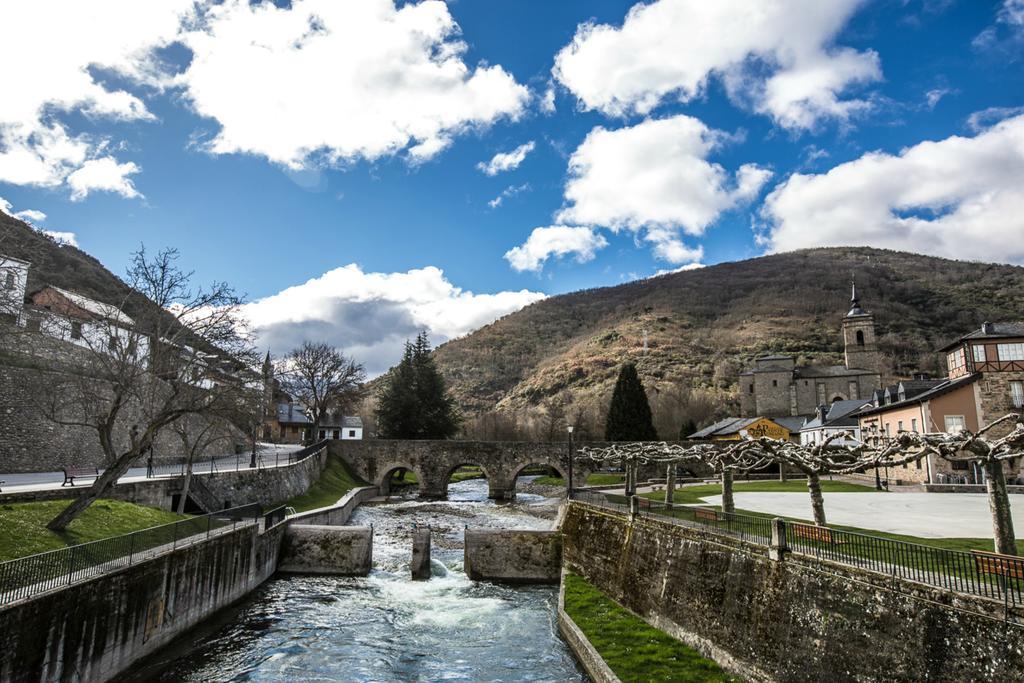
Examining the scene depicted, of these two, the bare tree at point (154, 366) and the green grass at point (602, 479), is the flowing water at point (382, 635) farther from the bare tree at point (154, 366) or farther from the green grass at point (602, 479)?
the green grass at point (602, 479)

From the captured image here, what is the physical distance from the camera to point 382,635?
1834 centimetres

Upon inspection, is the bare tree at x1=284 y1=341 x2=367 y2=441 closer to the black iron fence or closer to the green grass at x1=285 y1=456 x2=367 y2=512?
the green grass at x1=285 y1=456 x2=367 y2=512

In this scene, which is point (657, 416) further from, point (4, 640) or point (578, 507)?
point (4, 640)

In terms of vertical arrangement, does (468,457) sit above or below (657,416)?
below

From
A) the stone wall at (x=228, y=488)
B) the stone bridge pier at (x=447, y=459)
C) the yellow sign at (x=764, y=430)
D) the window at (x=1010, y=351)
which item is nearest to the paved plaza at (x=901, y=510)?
the window at (x=1010, y=351)

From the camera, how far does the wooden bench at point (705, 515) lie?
675 inches

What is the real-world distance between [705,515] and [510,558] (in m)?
10.9

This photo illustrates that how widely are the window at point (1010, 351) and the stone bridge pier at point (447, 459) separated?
112 feet

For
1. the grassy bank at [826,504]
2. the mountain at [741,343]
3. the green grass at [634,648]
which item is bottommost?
the green grass at [634,648]

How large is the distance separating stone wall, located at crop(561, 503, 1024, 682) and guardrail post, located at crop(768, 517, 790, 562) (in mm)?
165

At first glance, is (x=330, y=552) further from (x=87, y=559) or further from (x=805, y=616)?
(x=805, y=616)

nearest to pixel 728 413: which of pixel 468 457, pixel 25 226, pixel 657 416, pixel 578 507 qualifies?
pixel 657 416

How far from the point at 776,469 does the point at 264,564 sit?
53784 mm

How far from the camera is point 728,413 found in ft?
361
